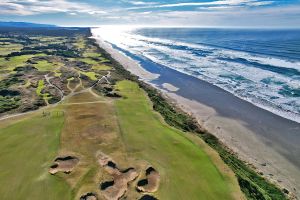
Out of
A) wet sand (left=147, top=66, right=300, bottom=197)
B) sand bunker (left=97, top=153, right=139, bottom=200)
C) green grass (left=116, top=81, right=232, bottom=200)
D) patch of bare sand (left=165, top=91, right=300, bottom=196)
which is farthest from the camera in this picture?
wet sand (left=147, top=66, right=300, bottom=197)

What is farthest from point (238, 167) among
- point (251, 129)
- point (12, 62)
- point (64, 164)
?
point (12, 62)

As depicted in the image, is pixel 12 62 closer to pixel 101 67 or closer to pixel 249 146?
pixel 101 67

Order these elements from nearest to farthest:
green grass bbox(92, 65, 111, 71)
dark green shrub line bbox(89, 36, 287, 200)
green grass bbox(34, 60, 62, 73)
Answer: dark green shrub line bbox(89, 36, 287, 200) < green grass bbox(34, 60, 62, 73) < green grass bbox(92, 65, 111, 71)

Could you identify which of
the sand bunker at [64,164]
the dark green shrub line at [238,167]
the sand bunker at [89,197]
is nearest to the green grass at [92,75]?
the dark green shrub line at [238,167]

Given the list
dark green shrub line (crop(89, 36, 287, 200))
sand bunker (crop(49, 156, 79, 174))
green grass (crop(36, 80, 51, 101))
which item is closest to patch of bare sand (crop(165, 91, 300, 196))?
dark green shrub line (crop(89, 36, 287, 200))

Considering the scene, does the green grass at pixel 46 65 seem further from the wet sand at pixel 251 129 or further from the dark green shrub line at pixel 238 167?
the dark green shrub line at pixel 238 167

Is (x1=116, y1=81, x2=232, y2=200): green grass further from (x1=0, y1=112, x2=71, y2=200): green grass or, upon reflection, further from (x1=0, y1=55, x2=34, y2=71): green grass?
(x1=0, y1=55, x2=34, y2=71): green grass
